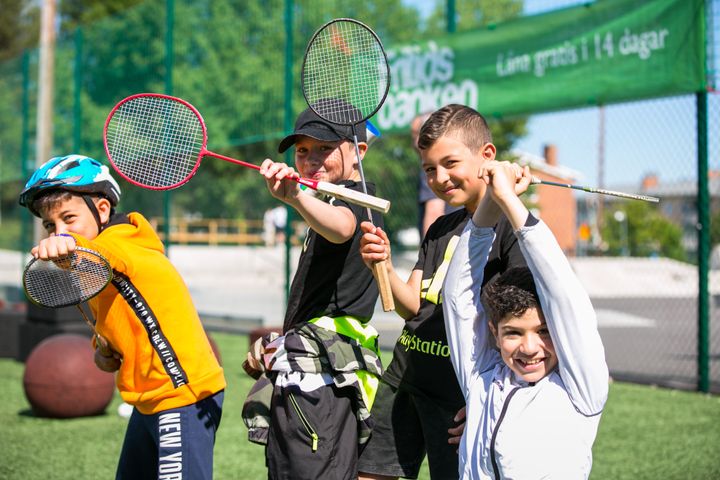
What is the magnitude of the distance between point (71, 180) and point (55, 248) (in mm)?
446

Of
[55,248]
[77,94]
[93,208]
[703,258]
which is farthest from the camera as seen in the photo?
[77,94]

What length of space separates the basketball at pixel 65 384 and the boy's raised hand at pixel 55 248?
3.74 m

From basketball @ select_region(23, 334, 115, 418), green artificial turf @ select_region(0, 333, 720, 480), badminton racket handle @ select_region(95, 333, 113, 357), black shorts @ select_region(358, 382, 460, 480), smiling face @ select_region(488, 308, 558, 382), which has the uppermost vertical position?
smiling face @ select_region(488, 308, 558, 382)

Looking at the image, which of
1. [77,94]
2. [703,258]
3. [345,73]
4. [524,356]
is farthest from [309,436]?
[77,94]

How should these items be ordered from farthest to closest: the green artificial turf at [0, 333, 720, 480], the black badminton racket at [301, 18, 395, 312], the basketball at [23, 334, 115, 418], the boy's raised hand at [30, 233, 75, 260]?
the basketball at [23, 334, 115, 418], the green artificial turf at [0, 333, 720, 480], the black badminton racket at [301, 18, 395, 312], the boy's raised hand at [30, 233, 75, 260]

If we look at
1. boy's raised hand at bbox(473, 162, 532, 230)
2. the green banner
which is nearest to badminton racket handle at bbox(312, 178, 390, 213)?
boy's raised hand at bbox(473, 162, 532, 230)

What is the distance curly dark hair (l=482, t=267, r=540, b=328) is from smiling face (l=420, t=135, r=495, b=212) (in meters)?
0.42

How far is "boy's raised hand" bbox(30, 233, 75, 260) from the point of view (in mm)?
2785

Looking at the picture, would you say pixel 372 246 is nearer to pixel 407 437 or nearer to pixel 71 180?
pixel 407 437

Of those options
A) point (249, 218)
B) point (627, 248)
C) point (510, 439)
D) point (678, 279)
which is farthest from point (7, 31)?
point (510, 439)

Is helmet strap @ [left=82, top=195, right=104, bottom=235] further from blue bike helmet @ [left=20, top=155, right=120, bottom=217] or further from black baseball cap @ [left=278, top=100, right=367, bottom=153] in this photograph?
black baseball cap @ [left=278, top=100, right=367, bottom=153]

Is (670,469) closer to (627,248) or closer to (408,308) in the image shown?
(408,308)

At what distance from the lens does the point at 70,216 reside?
3211mm

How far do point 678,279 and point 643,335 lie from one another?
4.06 m
